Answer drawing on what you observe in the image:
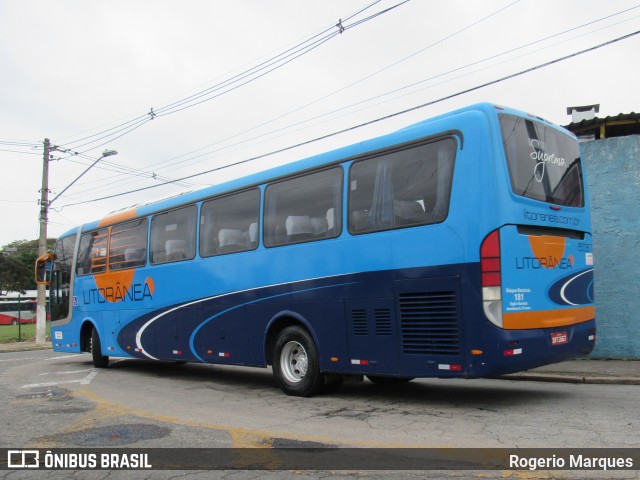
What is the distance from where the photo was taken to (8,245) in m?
77.8

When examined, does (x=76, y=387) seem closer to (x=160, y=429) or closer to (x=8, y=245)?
(x=160, y=429)

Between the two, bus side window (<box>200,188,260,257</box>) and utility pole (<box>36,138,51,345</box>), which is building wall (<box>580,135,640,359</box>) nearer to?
bus side window (<box>200,188,260,257</box>)

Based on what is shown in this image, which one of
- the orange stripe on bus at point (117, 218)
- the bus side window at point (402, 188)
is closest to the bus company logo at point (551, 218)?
the bus side window at point (402, 188)

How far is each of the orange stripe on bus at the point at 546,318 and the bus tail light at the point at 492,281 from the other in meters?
0.13

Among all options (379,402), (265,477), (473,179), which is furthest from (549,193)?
(265,477)

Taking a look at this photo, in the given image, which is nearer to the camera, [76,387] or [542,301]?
[542,301]

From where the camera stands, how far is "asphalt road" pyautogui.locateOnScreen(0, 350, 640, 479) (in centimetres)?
559

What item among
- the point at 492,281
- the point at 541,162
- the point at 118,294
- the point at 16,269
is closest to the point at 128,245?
the point at 118,294

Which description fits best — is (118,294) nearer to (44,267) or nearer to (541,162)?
(44,267)

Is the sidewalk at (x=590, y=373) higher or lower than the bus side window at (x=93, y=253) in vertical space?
lower

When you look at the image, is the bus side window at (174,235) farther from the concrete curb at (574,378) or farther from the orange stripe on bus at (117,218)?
the concrete curb at (574,378)

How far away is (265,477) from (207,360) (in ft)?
19.6

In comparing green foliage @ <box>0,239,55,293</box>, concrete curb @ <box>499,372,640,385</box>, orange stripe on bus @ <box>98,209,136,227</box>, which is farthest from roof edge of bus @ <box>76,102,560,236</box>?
green foliage @ <box>0,239,55,293</box>

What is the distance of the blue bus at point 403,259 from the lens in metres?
6.50
